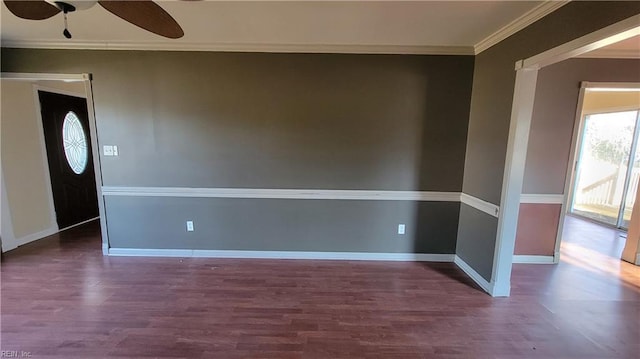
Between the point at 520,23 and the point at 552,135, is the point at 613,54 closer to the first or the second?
the point at 552,135

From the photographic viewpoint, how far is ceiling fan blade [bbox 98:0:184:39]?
1.42 m

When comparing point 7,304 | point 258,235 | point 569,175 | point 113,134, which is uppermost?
point 113,134

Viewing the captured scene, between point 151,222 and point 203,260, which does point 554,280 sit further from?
point 151,222

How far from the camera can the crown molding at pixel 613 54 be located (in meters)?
2.92

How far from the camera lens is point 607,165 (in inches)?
205

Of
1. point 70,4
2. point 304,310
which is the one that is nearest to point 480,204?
point 304,310

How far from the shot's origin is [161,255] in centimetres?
340

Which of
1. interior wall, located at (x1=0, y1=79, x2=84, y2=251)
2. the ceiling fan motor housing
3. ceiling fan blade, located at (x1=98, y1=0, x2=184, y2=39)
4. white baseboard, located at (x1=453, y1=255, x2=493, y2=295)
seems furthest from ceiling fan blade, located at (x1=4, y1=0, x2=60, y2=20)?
white baseboard, located at (x1=453, y1=255, x2=493, y2=295)

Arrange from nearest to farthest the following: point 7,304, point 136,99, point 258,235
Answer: point 7,304 → point 136,99 → point 258,235

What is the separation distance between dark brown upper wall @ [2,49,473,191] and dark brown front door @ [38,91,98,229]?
3.65ft

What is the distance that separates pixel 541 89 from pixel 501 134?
3.50 ft

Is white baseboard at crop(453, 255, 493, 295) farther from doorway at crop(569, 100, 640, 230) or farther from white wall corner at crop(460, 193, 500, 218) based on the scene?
doorway at crop(569, 100, 640, 230)

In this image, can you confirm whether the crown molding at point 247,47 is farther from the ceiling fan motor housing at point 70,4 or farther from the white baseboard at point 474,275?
the white baseboard at point 474,275

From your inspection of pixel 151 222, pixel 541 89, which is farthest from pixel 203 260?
pixel 541 89
